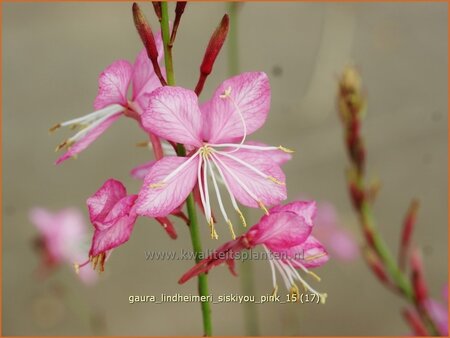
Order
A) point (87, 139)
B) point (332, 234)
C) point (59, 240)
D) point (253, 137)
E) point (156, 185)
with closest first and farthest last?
point (156, 185) < point (87, 139) < point (59, 240) < point (332, 234) < point (253, 137)

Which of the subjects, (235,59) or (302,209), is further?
(235,59)

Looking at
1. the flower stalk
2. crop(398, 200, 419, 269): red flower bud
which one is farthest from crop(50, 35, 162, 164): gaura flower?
crop(398, 200, 419, 269): red flower bud

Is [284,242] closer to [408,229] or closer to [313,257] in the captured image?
[313,257]

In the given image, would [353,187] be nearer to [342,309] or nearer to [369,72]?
[342,309]

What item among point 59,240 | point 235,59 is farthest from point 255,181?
point 59,240

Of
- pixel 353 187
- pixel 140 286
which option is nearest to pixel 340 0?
pixel 140 286

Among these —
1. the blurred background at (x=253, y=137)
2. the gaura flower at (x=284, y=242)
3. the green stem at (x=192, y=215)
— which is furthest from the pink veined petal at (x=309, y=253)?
the blurred background at (x=253, y=137)
